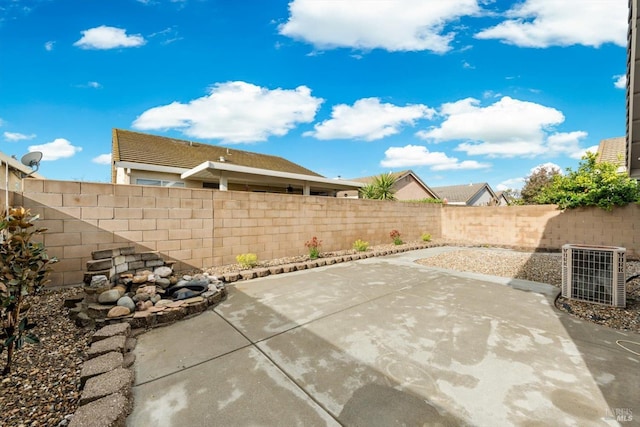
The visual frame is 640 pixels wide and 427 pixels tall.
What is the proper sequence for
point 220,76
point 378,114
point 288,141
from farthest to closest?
point 288,141, point 378,114, point 220,76

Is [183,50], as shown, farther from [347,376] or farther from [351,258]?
[347,376]

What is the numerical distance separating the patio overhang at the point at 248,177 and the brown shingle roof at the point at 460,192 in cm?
1838

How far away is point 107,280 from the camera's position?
348cm

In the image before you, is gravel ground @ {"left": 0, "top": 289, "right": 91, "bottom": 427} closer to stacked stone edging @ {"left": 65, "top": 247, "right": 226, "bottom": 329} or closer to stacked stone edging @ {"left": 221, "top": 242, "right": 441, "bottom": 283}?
stacked stone edging @ {"left": 65, "top": 247, "right": 226, "bottom": 329}

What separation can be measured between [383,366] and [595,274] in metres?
4.10

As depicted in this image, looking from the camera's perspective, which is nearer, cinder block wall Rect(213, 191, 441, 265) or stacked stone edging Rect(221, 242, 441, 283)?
stacked stone edging Rect(221, 242, 441, 283)

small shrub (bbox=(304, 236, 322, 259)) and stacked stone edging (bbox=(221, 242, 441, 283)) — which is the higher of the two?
small shrub (bbox=(304, 236, 322, 259))

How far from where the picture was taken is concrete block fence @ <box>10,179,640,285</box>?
4.30 meters

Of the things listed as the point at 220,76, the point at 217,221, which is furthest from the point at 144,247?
the point at 220,76

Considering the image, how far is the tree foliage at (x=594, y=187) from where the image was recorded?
26.2 ft

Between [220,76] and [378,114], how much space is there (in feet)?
30.7

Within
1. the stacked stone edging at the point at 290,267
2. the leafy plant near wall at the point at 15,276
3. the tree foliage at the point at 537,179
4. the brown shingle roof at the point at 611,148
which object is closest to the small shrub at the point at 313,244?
the stacked stone edging at the point at 290,267

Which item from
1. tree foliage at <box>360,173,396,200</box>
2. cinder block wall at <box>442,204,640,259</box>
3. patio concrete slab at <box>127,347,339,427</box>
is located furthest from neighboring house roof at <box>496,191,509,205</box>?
patio concrete slab at <box>127,347,339,427</box>

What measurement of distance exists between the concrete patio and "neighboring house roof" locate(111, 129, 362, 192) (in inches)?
276
